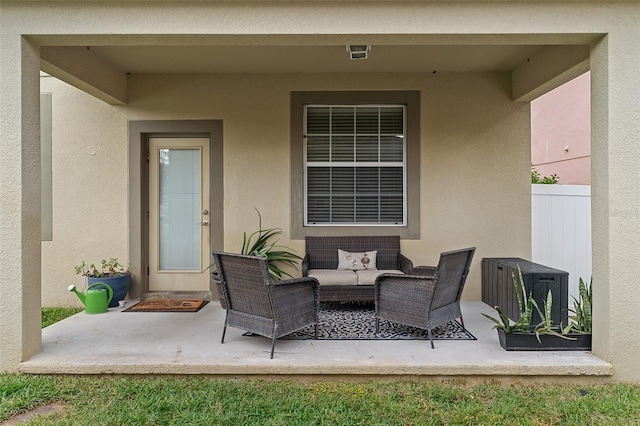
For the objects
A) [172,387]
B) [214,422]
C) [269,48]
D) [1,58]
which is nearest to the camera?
[214,422]

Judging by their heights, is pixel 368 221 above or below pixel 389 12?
below

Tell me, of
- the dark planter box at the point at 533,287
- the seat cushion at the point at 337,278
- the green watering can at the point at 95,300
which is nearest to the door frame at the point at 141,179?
the green watering can at the point at 95,300

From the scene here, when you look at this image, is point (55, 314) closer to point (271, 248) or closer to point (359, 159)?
point (271, 248)

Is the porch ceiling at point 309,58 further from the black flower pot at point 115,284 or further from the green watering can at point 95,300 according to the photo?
the green watering can at point 95,300

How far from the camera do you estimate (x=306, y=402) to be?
2871 mm

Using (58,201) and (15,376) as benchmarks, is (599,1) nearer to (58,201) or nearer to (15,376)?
(15,376)

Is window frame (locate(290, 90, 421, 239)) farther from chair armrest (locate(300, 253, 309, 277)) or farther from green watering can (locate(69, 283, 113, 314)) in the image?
green watering can (locate(69, 283, 113, 314))

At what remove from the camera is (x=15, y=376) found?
3.18m

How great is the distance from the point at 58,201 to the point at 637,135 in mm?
6545

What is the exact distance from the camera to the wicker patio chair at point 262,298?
337 cm

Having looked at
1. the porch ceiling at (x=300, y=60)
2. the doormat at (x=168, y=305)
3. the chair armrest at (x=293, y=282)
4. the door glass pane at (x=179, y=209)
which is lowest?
the doormat at (x=168, y=305)

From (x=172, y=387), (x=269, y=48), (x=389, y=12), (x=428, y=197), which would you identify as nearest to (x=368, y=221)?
(x=428, y=197)

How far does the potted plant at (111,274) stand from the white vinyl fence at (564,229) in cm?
548

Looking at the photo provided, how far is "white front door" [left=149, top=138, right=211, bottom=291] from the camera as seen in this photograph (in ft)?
18.7
